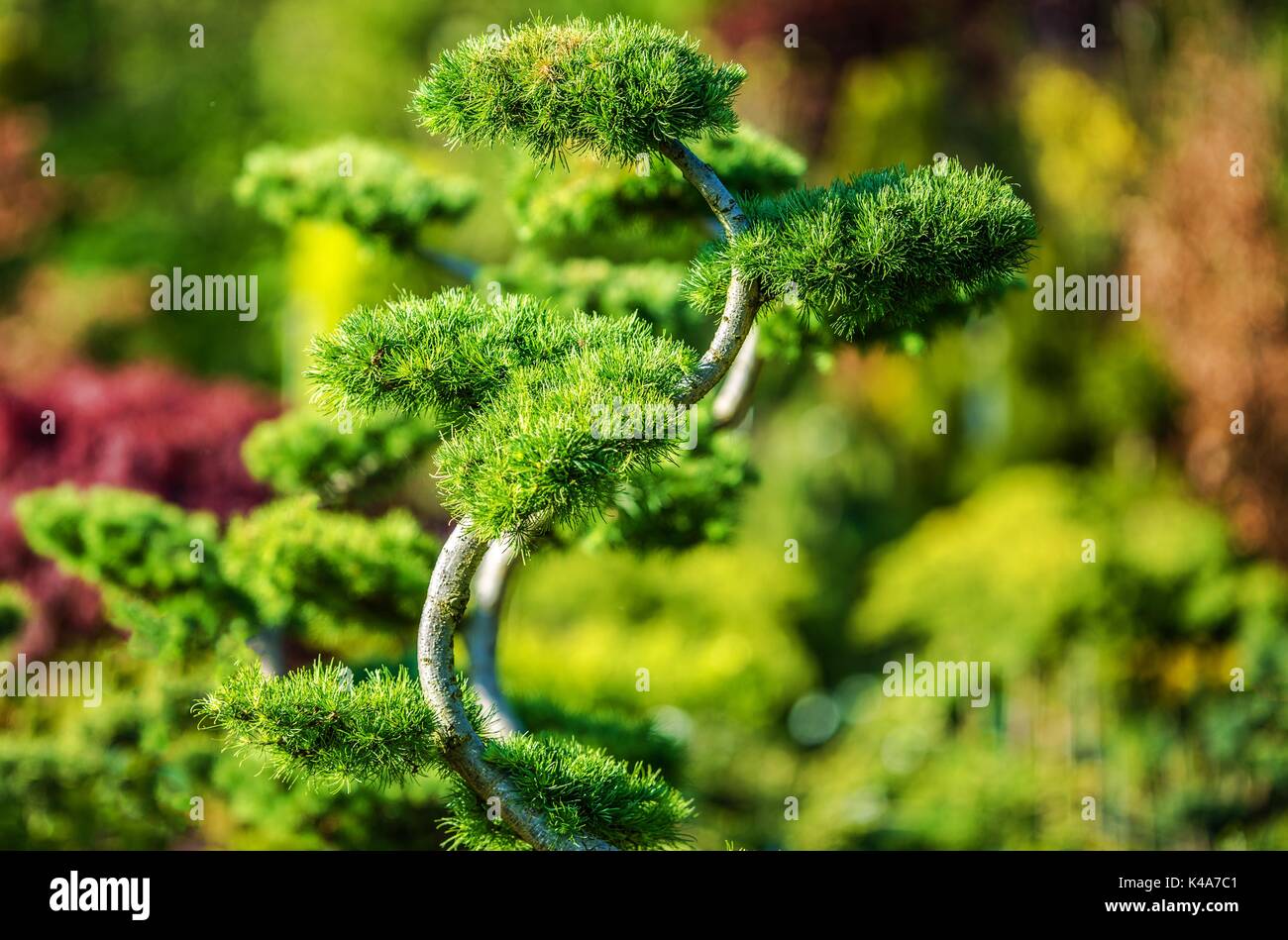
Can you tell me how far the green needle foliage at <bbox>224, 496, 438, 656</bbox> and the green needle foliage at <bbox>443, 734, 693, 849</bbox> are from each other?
0.84 meters

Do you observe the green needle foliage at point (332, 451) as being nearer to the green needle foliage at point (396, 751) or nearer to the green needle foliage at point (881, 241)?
the green needle foliage at point (396, 751)

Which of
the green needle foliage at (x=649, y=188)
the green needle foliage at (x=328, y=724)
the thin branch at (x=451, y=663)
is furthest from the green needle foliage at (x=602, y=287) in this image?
the green needle foliage at (x=328, y=724)

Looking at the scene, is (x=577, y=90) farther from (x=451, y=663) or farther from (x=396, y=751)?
(x=396, y=751)

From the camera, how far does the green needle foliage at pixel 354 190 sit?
3.06m

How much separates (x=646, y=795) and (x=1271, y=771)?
143 inches

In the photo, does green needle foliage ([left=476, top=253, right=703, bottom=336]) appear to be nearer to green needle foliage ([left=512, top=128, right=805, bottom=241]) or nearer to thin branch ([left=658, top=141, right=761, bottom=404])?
green needle foliage ([left=512, top=128, right=805, bottom=241])

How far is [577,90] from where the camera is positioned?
1859 mm

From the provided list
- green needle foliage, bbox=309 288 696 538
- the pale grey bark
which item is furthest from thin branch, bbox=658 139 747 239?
green needle foliage, bbox=309 288 696 538

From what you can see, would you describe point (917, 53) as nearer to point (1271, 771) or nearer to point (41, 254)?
point (1271, 771)

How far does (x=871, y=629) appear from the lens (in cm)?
623

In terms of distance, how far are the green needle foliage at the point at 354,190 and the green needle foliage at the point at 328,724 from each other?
150 centimetres

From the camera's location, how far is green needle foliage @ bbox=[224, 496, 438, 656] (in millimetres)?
2816
